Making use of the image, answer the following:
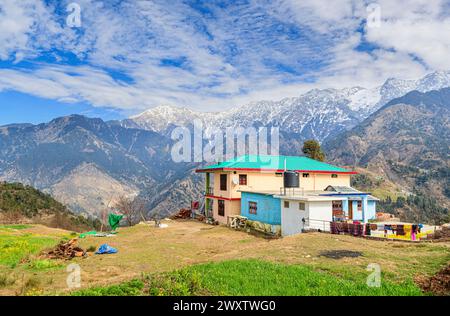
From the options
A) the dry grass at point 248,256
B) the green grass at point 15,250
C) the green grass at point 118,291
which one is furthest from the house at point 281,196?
the green grass at point 118,291

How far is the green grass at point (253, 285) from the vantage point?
9594 millimetres

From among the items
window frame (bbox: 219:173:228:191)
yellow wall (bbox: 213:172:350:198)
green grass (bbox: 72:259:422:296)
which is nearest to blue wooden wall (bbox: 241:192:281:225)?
yellow wall (bbox: 213:172:350:198)

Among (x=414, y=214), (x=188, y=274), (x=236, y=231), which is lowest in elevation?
(x=414, y=214)

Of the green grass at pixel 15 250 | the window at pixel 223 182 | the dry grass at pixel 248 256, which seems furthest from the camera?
the window at pixel 223 182

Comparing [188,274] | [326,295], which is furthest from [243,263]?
[326,295]

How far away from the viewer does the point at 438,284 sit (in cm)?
1065

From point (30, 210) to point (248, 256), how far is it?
64.0 m

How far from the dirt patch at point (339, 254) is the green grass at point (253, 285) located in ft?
12.5

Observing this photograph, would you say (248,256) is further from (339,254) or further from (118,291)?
(118,291)

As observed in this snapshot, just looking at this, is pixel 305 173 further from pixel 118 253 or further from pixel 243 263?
pixel 243 263

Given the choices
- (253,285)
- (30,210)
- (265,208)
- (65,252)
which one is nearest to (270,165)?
(265,208)

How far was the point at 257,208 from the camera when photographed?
3341 centimetres

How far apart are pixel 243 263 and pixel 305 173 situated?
28.2 meters

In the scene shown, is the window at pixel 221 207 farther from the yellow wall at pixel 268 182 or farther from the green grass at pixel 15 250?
the green grass at pixel 15 250
